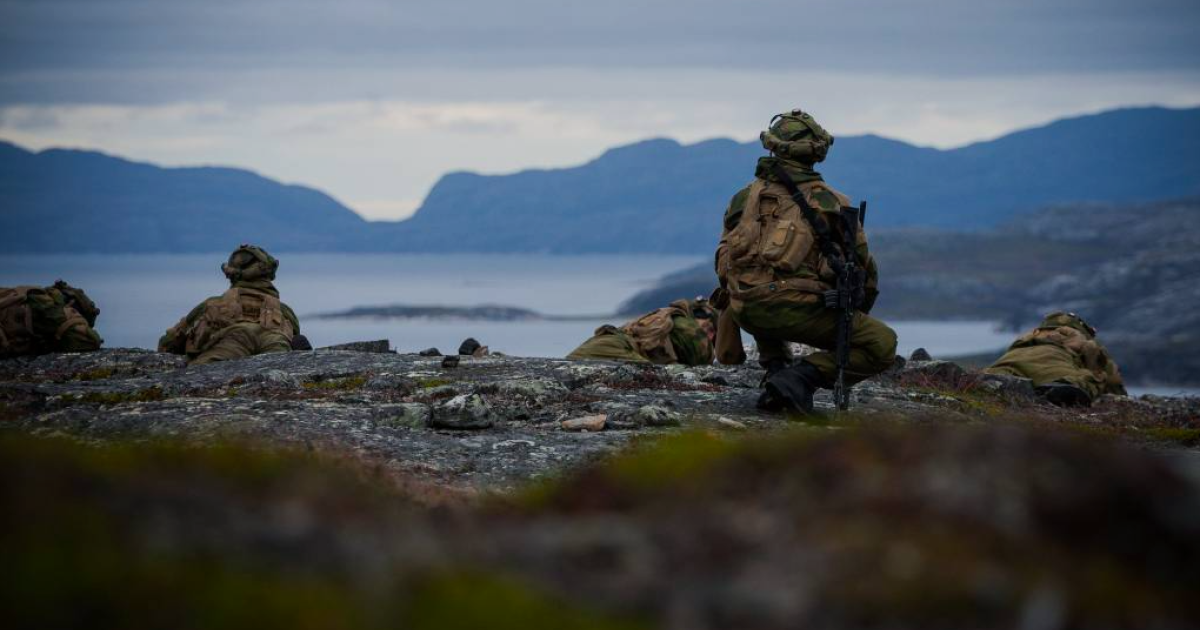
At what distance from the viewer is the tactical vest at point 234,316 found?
76.9ft

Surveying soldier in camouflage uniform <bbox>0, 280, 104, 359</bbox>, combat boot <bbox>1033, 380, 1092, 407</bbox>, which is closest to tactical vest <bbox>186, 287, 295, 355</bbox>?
soldier in camouflage uniform <bbox>0, 280, 104, 359</bbox>

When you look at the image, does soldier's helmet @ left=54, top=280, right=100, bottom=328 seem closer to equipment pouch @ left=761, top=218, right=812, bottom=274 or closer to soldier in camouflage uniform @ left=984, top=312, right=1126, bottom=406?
equipment pouch @ left=761, top=218, right=812, bottom=274

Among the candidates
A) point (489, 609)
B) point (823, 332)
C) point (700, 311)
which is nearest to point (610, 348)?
point (700, 311)

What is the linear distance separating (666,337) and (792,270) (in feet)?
30.7

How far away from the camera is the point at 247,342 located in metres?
23.1

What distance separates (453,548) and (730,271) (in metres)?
10.6

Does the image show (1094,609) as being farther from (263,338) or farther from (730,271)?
(263,338)

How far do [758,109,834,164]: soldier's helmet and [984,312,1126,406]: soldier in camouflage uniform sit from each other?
9.35m

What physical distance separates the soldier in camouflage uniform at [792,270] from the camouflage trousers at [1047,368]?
9.31 metres

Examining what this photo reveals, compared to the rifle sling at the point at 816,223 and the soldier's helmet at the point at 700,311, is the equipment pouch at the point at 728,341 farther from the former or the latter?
the soldier's helmet at the point at 700,311

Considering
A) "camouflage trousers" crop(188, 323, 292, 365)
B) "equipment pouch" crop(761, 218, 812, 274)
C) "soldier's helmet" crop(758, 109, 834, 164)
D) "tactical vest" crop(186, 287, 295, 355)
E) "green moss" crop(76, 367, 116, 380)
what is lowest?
"green moss" crop(76, 367, 116, 380)

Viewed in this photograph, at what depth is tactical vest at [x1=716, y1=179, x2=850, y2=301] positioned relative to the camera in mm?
15211

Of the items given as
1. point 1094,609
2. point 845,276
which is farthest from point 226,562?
point 845,276

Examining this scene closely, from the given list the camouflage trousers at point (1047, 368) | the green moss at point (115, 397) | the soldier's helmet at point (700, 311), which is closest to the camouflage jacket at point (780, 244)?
the green moss at point (115, 397)
